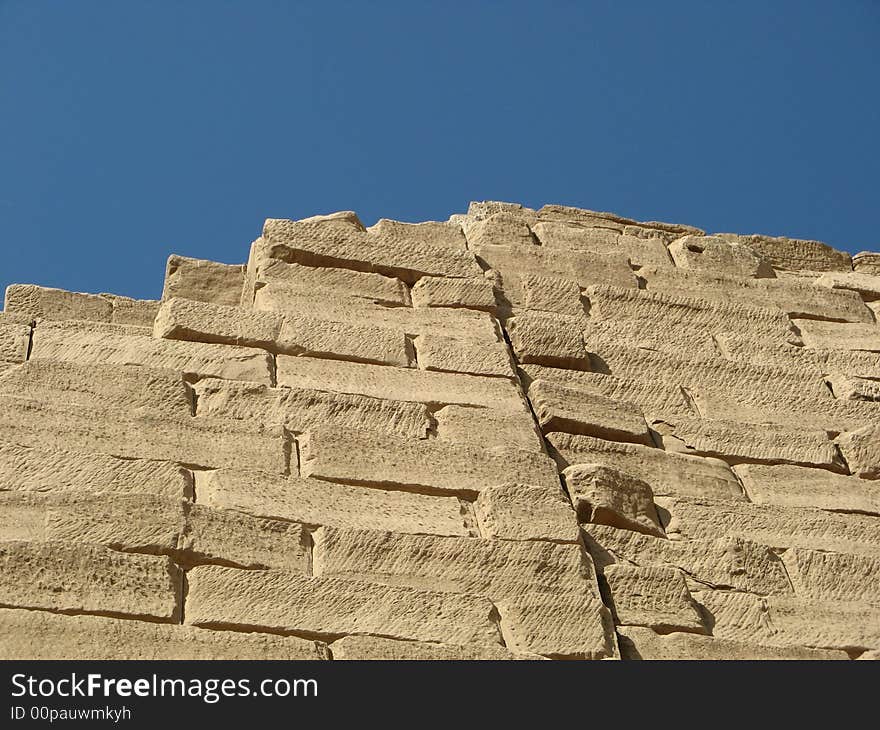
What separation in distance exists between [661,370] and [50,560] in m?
3.00

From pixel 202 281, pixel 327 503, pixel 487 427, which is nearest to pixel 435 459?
pixel 487 427

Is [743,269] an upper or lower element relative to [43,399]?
upper

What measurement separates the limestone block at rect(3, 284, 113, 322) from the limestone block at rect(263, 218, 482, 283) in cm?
79

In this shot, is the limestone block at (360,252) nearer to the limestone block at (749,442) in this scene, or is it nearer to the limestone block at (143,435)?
Result: the limestone block at (749,442)

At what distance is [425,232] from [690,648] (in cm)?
299

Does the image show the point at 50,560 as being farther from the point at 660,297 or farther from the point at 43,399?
the point at 660,297

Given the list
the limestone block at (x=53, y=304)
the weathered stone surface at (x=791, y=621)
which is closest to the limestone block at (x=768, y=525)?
the weathered stone surface at (x=791, y=621)

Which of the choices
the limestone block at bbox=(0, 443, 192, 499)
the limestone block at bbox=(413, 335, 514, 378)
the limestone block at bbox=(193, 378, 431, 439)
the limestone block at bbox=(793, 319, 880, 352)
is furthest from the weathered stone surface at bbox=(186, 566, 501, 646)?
the limestone block at bbox=(793, 319, 880, 352)

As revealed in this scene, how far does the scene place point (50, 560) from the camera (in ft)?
15.2

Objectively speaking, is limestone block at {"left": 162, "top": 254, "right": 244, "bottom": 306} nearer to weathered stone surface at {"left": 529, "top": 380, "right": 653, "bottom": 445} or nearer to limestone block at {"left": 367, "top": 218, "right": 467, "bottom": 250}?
limestone block at {"left": 367, "top": 218, "right": 467, "bottom": 250}

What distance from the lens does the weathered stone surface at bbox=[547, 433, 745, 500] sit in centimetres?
586

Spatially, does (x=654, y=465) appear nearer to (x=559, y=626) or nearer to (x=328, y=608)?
(x=559, y=626)

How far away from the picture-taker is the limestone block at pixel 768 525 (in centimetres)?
566
